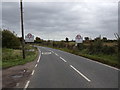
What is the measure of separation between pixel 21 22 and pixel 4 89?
20015 mm

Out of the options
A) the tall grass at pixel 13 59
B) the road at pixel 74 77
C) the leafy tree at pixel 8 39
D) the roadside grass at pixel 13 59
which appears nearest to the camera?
the road at pixel 74 77

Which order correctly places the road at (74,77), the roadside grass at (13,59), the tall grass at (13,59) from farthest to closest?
the tall grass at (13,59), the roadside grass at (13,59), the road at (74,77)

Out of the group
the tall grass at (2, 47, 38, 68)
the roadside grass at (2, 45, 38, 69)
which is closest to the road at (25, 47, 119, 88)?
the roadside grass at (2, 45, 38, 69)

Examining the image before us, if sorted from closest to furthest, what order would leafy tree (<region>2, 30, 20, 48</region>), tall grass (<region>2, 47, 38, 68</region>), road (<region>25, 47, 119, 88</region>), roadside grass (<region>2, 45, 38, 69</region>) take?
road (<region>25, 47, 119, 88</region>) < roadside grass (<region>2, 45, 38, 69</region>) < tall grass (<region>2, 47, 38, 68</region>) < leafy tree (<region>2, 30, 20, 48</region>)

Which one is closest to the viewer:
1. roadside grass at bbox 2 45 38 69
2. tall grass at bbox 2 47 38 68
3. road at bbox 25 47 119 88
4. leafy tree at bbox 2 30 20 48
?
road at bbox 25 47 119 88

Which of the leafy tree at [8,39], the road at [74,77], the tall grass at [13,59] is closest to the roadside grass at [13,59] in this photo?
the tall grass at [13,59]

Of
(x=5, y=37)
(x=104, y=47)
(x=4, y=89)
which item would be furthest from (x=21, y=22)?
(x=5, y=37)

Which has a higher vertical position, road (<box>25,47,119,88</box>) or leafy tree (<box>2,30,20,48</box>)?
leafy tree (<box>2,30,20,48</box>)

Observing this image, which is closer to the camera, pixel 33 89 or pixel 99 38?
pixel 33 89

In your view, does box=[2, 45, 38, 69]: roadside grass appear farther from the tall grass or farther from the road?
the road

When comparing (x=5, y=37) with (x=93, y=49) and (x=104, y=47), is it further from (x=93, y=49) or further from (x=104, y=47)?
(x=104, y=47)

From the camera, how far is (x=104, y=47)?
101ft

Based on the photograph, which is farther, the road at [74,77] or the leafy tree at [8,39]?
the leafy tree at [8,39]

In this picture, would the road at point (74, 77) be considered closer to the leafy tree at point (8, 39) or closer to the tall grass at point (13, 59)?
the tall grass at point (13, 59)
